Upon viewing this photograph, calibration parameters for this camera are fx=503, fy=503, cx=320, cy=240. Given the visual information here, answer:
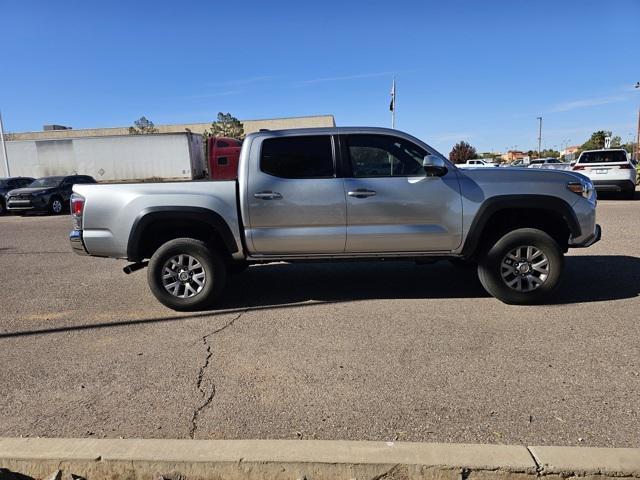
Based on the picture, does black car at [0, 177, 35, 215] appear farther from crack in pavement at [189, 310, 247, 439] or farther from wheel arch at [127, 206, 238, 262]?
crack in pavement at [189, 310, 247, 439]

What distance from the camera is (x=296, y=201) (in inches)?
211

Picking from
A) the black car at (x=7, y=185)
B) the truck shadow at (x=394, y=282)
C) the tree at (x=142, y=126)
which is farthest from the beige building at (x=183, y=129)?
the truck shadow at (x=394, y=282)

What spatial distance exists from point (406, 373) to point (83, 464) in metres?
2.28

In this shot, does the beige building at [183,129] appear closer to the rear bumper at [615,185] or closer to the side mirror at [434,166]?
the rear bumper at [615,185]

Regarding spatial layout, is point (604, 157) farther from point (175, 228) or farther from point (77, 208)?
point (77, 208)

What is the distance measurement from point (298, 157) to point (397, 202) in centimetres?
119

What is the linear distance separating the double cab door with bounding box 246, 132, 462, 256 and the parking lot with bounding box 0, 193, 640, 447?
2.43 feet

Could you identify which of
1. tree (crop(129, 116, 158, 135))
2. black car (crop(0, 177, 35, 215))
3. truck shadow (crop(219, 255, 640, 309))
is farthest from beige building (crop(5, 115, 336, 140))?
truck shadow (crop(219, 255, 640, 309))

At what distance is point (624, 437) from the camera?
2.94 meters

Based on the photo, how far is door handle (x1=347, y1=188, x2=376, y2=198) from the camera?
535cm

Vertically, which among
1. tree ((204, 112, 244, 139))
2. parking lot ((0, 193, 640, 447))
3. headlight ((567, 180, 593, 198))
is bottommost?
parking lot ((0, 193, 640, 447))

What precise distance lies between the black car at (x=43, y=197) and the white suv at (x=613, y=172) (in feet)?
62.2

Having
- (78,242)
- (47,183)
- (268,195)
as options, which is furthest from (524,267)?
(47,183)

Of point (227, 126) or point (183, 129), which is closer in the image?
point (227, 126)
